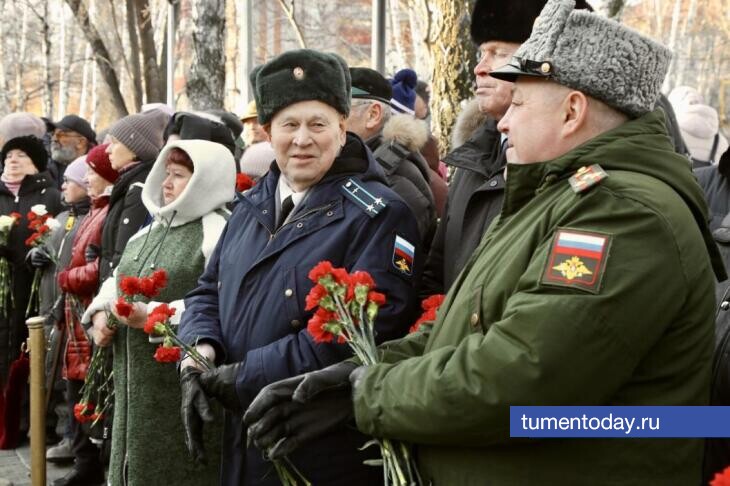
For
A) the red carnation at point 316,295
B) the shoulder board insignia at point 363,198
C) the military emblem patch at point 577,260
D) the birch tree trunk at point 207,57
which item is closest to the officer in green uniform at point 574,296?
the military emblem patch at point 577,260

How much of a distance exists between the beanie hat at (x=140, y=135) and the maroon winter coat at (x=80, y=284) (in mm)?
391

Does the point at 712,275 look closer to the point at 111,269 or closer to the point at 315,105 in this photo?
the point at 315,105

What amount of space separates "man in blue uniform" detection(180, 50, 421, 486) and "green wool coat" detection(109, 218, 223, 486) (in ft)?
2.04

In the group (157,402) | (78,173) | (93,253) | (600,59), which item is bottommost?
(157,402)

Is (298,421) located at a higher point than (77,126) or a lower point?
higher

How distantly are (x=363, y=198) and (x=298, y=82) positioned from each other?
495 millimetres

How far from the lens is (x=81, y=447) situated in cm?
599

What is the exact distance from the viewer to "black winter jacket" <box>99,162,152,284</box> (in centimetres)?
509

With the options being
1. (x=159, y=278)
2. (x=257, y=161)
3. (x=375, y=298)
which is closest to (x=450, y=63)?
(x=257, y=161)

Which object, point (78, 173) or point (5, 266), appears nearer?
point (78, 173)

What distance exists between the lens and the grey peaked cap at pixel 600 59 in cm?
218

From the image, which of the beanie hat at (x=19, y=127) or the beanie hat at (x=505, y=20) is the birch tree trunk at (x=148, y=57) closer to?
the beanie hat at (x=19, y=127)

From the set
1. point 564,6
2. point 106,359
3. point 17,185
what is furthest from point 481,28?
point 17,185

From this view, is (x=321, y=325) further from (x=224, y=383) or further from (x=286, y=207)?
(x=286, y=207)
